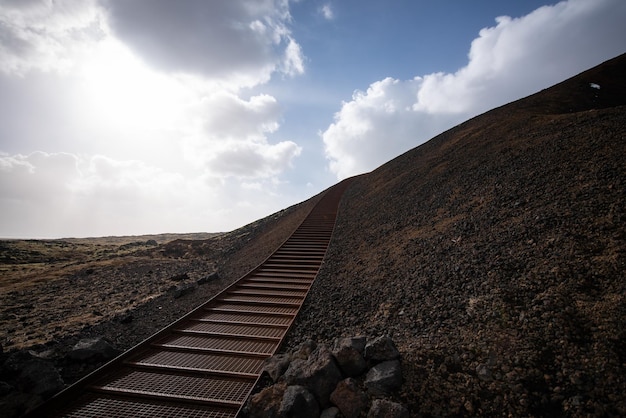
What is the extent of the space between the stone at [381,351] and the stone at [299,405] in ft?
3.75

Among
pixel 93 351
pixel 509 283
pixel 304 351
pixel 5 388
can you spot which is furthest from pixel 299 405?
pixel 93 351

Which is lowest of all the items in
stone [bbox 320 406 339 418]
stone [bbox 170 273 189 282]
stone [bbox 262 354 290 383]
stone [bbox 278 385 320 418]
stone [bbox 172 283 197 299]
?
stone [bbox 320 406 339 418]

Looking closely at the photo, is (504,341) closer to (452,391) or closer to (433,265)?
(452,391)

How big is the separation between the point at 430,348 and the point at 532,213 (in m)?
5.42

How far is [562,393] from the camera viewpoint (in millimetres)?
3744

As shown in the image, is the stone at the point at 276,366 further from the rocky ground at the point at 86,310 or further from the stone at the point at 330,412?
the rocky ground at the point at 86,310

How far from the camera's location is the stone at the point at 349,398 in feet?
13.3

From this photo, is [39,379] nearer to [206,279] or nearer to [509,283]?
[206,279]

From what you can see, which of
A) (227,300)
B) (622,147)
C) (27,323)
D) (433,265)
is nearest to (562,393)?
(433,265)

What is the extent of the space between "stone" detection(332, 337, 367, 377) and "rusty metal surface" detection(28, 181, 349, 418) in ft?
5.54

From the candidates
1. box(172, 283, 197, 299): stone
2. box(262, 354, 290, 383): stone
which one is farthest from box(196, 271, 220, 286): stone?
box(262, 354, 290, 383): stone

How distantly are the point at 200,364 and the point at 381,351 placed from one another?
384cm

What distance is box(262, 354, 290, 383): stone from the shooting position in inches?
203

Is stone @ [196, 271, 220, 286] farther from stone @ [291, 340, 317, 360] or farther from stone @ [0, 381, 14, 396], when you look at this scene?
stone @ [291, 340, 317, 360]
